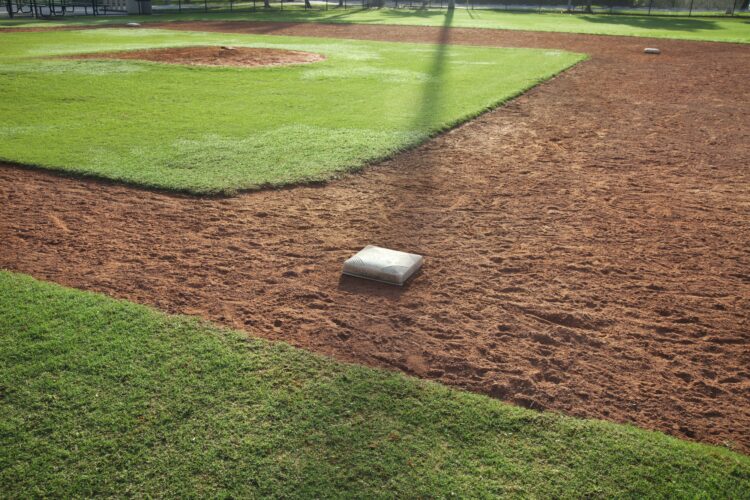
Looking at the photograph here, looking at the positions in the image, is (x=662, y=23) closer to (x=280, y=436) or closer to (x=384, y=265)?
(x=384, y=265)

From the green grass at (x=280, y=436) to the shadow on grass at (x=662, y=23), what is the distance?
30214 mm

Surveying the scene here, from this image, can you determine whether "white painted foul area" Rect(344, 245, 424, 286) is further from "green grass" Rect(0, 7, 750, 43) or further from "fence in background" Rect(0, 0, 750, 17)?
"fence in background" Rect(0, 0, 750, 17)

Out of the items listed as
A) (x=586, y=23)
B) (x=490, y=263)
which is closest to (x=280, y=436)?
(x=490, y=263)

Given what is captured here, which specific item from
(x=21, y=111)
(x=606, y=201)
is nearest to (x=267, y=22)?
(x=21, y=111)

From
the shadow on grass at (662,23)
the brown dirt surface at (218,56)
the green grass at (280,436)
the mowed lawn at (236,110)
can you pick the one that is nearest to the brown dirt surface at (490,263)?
the green grass at (280,436)

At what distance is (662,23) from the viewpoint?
105 ft

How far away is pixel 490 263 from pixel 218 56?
1363cm

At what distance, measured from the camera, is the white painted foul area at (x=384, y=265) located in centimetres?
452

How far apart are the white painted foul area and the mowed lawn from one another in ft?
7.31

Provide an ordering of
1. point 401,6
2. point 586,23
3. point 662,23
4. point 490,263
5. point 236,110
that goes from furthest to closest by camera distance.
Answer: point 401,6 < point 662,23 < point 586,23 < point 236,110 < point 490,263

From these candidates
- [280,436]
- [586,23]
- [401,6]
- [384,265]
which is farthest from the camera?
[401,6]

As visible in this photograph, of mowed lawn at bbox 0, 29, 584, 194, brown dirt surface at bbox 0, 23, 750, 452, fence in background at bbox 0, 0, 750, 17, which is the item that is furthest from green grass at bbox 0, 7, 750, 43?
brown dirt surface at bbox 0, 23, 750, 452

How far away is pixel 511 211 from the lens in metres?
6.06

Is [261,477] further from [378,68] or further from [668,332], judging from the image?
[378,68]
